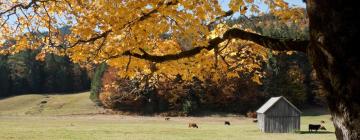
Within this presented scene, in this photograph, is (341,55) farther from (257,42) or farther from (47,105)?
(47,105)

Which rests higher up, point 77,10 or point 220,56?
point 77,10

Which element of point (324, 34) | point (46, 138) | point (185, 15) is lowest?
point (46, 138)

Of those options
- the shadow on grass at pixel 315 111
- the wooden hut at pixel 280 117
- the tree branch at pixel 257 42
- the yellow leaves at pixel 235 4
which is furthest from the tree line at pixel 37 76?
the yellow leaves at pixel 235 4

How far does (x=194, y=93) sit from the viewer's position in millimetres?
94188

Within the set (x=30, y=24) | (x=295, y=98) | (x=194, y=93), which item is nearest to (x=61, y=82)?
(x=194, y=93)

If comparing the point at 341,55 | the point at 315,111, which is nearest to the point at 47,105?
the point at 315,111

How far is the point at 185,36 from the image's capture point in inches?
296

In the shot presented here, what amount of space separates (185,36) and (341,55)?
3.01 meters

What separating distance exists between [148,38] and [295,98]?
304 ft

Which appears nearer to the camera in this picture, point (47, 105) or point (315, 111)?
point (315, 111)

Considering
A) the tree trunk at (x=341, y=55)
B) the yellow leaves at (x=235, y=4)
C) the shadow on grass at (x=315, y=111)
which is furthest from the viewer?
the shadow on grass at (x=315, y=111)

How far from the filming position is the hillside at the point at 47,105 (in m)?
101

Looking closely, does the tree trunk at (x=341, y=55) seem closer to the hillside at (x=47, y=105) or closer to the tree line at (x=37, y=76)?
the hillside at (x=47, y=105)

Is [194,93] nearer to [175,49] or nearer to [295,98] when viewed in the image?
[295,98]
